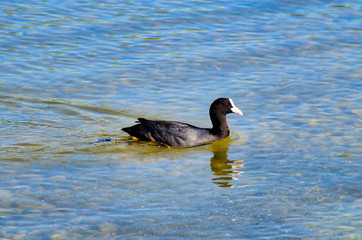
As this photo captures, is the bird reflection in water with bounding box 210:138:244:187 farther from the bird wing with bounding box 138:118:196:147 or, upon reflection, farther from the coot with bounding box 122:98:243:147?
the bird wing with bounding box 138:118:196:147

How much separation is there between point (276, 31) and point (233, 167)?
911 centimetres

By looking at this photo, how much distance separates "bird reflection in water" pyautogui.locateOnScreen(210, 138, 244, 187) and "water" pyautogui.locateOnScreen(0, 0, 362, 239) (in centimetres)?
4

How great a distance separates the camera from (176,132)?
1091cm

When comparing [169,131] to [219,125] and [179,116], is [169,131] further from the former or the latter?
[179,116]

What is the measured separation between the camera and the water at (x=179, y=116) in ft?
25.5

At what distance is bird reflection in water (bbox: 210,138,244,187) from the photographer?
9281 mm

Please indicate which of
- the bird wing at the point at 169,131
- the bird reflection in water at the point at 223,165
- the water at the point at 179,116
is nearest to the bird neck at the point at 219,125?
the bird reflection in water at the point at 223,165

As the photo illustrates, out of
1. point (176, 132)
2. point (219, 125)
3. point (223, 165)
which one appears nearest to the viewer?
point (223, 165)

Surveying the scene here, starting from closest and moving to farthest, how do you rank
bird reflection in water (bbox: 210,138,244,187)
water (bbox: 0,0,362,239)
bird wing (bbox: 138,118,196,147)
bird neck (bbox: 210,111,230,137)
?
water (bbox: 0,0,362,239) → bird reflection in water (bbox: 210,138,244,187) → bird wing (bbox: 138,118,196,147) → bird neck (bbox: 210,111,230,137)

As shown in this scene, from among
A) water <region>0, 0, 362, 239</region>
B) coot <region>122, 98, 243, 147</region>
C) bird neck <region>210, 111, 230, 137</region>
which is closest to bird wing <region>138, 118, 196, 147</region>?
coot <region>122, 98, 243, 147</region>

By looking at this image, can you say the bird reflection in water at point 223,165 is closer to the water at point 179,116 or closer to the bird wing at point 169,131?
the water at point 179,116

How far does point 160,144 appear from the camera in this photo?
11156mm

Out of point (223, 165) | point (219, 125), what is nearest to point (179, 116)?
point (219, 125)

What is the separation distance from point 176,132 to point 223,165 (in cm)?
131
